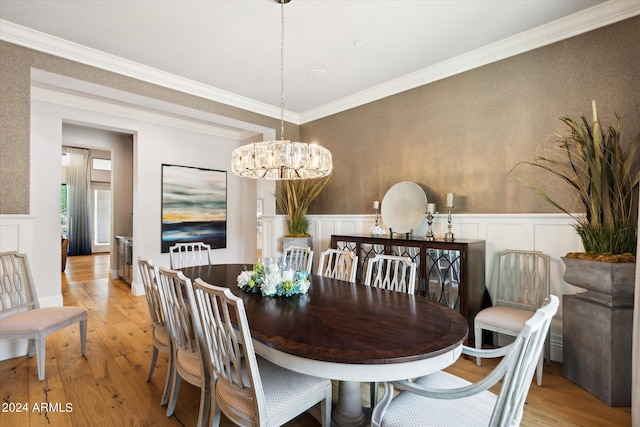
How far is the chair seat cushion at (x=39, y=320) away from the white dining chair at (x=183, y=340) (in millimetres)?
1236

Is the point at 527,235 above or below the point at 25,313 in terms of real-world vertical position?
above

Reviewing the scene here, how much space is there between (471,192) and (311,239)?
233cm

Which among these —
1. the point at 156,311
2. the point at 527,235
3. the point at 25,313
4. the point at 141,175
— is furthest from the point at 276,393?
the point at 141,175

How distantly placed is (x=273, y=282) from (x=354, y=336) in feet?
2.54

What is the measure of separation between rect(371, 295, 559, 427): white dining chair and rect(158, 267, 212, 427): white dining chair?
89 cm

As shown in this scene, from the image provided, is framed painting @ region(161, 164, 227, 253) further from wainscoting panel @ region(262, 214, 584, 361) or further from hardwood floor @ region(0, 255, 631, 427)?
wainscoting panel @ region(262, 214, 584, 361)

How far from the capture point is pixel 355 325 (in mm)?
1494

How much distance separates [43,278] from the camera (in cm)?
410

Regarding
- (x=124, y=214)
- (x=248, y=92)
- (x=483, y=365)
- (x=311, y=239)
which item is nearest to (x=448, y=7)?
(x=248, y=92)

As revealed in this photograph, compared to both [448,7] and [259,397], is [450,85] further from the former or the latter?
[259,397]

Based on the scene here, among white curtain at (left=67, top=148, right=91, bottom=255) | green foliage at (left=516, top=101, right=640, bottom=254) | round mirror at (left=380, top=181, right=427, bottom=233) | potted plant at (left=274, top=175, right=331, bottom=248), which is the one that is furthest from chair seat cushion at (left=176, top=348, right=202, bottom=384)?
white curtain at (left=67, top=148, right=91, bottom=255)

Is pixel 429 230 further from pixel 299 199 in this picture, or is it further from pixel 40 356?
pixel 40 356

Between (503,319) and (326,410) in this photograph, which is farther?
(503,319)

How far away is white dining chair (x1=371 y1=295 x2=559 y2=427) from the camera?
1.01 m
